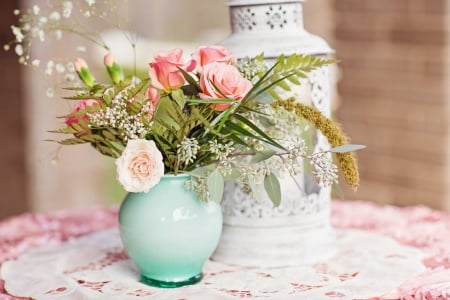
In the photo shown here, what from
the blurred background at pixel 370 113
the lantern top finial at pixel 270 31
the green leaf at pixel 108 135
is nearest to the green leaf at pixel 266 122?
the lantern top finial at pixel 270 31

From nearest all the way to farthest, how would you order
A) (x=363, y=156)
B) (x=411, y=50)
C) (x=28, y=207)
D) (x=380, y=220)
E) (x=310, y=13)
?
1. (x=380, y=220)
2. (x=411, y=50)
3. (x=363, y=156)
4. (x=28, y=207)
5. (x=310, y=13)

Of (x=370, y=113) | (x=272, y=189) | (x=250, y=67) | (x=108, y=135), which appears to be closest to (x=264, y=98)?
(x=250, y=67)

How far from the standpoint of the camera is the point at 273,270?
55.6 inches

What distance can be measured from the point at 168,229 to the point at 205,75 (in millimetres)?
269

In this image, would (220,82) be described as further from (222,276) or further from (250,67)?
(222,276)

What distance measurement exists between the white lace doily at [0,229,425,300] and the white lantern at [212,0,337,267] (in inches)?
1.5

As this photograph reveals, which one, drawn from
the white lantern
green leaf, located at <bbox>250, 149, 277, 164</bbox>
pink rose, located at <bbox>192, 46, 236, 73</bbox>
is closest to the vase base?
the white lantern

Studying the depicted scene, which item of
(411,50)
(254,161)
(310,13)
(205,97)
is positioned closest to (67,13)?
(205,97)

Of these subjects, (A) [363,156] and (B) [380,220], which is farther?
(A) [363,156]

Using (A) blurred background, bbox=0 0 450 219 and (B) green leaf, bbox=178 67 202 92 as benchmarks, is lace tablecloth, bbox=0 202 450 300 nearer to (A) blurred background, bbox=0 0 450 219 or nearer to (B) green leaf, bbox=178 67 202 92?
(B) green leaf, bbox=178 67 202 92

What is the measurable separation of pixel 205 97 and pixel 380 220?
0.80m

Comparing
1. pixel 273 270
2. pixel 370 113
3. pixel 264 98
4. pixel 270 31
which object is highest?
pixel 270 31

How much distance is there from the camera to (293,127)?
55.1 inches

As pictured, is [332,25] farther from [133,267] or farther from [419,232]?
[133,267]
